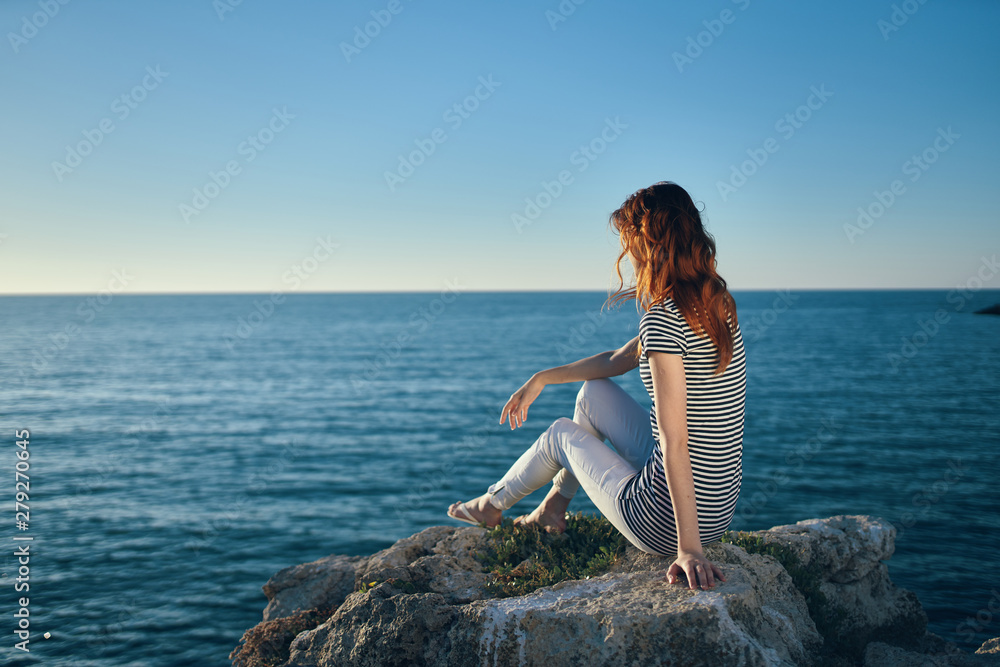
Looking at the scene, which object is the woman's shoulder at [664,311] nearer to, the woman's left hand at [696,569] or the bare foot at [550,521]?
the woman's left hand at [696,569]

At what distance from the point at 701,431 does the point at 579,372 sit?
1193mm

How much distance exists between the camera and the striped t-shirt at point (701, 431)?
3527mm

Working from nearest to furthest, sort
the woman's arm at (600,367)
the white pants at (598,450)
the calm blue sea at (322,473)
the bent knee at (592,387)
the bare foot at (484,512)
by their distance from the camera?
the white pants at (598,450)
the woman's arm at (600,367)
the bent knee at (592,387)
the bare foot at (484,512)
the calm blue sea at (322,473)

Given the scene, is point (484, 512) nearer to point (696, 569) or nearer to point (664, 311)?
point (696, 569)

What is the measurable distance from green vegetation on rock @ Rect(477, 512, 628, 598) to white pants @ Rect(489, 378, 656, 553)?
1.90 feet

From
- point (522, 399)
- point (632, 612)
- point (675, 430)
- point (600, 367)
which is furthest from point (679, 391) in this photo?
point (522, 399)

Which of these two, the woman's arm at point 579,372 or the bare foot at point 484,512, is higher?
the woman's arm at point 579,372

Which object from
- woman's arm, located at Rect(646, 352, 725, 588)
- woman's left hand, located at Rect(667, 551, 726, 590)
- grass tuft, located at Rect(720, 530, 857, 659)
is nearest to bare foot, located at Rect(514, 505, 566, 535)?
grass tuft, located at Rect(720, 530, 857, 659)

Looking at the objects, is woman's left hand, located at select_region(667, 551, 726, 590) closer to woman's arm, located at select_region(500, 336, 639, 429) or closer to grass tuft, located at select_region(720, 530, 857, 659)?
woman's arm, located at select_region(500, 336, 639, 429)

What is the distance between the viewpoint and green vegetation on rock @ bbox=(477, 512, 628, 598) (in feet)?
15.2

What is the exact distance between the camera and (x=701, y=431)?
12.1ft

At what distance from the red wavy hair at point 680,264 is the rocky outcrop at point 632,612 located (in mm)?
1434

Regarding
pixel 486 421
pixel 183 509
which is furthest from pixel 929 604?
pixel 486 421

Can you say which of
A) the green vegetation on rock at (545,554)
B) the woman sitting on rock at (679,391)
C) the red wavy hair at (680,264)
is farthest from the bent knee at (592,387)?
the green vegetation on rock at (545,554)
